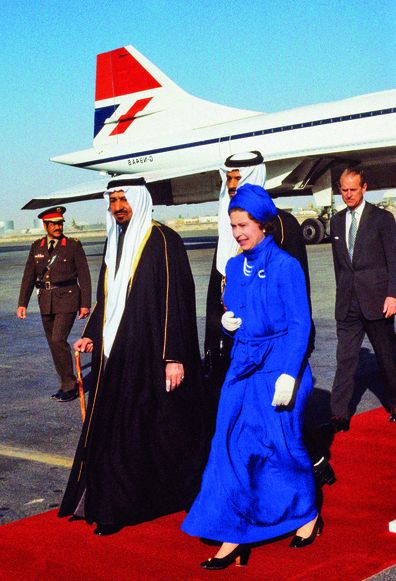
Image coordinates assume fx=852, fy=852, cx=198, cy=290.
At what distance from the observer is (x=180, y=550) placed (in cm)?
409

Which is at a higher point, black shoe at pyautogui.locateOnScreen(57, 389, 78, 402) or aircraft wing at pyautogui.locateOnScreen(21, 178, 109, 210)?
aircraft wing at pyautogui.locateOnScreen(21, 178, 109, 210)

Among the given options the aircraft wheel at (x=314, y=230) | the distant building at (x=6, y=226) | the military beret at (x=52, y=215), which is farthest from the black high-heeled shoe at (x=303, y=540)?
the distant building at (x=6, y=226)

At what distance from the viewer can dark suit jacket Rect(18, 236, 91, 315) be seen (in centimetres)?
816

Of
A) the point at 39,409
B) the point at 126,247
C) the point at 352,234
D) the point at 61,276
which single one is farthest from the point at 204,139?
the point at 126,247

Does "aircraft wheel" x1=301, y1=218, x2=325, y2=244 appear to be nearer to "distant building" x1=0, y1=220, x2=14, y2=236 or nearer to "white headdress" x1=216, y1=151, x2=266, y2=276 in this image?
"white headdress" x1=216, y1=151, x2=266, y2=276

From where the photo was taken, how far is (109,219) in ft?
16.0

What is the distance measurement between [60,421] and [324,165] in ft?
69.6

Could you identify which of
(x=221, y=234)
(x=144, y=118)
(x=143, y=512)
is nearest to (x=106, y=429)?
(x=143, y=512)

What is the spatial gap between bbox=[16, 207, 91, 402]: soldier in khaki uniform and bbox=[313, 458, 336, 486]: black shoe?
12.0ft

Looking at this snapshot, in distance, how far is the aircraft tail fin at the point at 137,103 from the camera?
33.7 m

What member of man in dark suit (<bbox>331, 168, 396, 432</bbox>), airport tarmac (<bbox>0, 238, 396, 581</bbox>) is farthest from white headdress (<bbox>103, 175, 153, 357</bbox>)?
man in dark suit (<bbox>331, 168, 396, 432</bbox>)

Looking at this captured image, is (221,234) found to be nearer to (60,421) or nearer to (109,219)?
(109,219)

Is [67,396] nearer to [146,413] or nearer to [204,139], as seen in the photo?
[146,413]

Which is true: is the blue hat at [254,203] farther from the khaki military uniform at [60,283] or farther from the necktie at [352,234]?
the khaki military uniform at [60,283]
